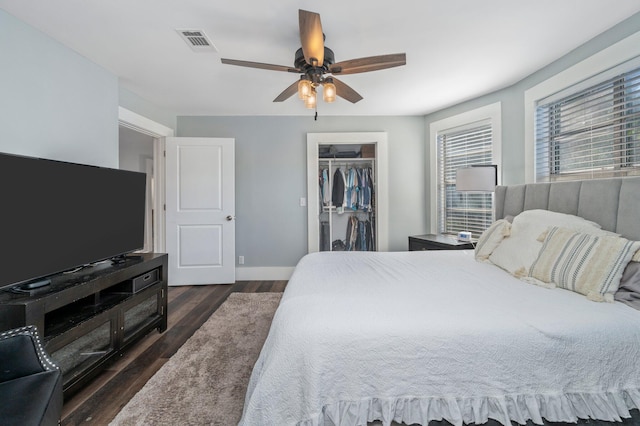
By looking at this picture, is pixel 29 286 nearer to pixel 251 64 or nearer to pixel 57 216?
pixel 57 216

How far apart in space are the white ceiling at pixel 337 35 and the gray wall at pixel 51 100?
108 mm

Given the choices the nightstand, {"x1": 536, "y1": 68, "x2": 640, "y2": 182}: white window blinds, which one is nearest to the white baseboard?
the nightstand

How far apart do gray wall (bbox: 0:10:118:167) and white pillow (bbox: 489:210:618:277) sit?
3.30m

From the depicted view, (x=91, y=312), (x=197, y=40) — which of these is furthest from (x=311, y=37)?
(x=91, y=312)

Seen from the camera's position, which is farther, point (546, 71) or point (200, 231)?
point (200, 231)

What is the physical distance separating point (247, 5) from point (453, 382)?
220 cm

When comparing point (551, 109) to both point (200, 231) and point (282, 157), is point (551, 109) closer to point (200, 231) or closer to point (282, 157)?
point (282, 157)

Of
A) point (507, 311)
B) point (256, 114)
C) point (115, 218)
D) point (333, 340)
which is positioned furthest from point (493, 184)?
point (115, 218)

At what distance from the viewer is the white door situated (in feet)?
11.7

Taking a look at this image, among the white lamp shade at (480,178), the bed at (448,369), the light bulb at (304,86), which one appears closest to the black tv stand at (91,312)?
the bed at (448,369)

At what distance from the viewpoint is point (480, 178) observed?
8.91 feet

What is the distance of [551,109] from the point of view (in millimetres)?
2418

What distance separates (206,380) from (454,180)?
344 cm

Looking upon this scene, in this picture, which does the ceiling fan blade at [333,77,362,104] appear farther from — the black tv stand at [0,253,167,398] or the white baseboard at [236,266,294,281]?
the white baseboard at [236,266,294,281]
